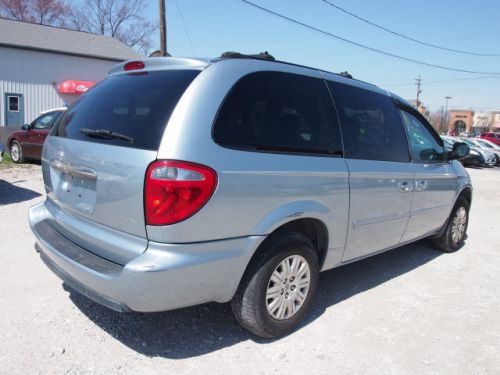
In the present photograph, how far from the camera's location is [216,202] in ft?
8.13

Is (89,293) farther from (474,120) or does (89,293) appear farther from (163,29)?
(474,120)

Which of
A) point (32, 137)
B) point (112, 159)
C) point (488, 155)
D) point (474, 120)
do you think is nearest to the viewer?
point (112, 159)

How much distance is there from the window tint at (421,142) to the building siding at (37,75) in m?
20.4

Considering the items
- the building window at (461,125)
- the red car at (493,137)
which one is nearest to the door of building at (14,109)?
the red car at (493,137)

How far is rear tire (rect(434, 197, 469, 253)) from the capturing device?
17.6ft

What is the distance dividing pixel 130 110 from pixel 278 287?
155 cm

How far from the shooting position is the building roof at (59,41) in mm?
20600

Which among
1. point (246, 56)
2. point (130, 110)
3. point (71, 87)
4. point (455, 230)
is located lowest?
point (455, 230)

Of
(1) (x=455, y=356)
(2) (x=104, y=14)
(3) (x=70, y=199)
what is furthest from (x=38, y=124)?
(2) (x=104, y=14)

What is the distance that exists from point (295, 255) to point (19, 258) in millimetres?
2931

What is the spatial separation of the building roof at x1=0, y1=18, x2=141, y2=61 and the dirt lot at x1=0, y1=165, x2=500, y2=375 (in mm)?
19432

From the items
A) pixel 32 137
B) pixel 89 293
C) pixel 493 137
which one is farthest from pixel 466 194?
pixel 493 137

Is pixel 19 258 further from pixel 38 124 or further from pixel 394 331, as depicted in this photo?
pixel 38 124

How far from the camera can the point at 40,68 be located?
2095 cm
